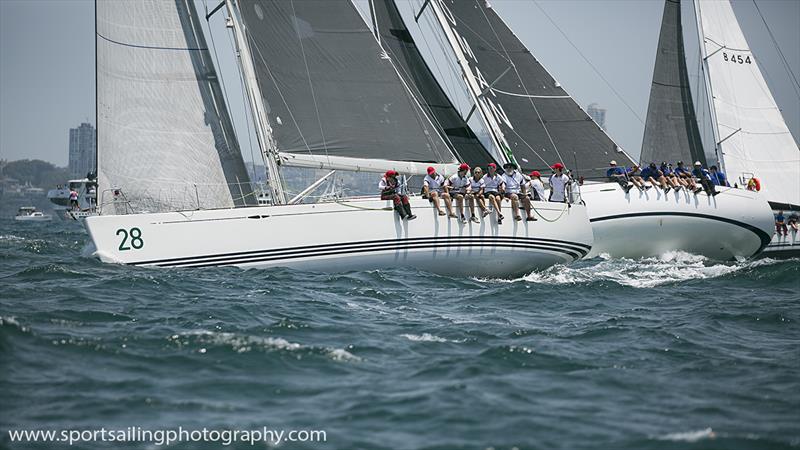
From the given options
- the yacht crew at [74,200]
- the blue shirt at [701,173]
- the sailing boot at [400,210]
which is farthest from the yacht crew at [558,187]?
the yacht crew at [74,200]

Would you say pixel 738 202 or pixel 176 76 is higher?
pixel 176 76

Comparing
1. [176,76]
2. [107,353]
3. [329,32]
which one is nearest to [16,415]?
[107,353]

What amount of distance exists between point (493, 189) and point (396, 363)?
924 centimetres

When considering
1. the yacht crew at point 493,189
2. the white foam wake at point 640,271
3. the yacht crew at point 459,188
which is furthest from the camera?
the yacht crew at point 493,189

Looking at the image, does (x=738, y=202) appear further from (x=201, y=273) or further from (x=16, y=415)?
(x=16, y=415)

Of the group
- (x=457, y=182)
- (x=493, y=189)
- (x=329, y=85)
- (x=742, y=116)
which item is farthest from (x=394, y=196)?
(x=742, y=116)

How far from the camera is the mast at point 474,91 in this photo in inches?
945

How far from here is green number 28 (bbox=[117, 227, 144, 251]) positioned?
A: 50.6 ft

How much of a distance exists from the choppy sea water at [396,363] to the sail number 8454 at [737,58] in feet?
57.4

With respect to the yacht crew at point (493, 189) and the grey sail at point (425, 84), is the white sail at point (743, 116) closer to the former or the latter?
the grey sail at point (425, 84)

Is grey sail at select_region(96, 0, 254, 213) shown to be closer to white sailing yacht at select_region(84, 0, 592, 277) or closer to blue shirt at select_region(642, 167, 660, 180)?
white sailing yacht at select_region(84, 0, 592, 277)

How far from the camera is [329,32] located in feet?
58.0

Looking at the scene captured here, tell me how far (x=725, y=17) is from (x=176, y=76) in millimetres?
20723

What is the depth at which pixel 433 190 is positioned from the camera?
56.5 feet
